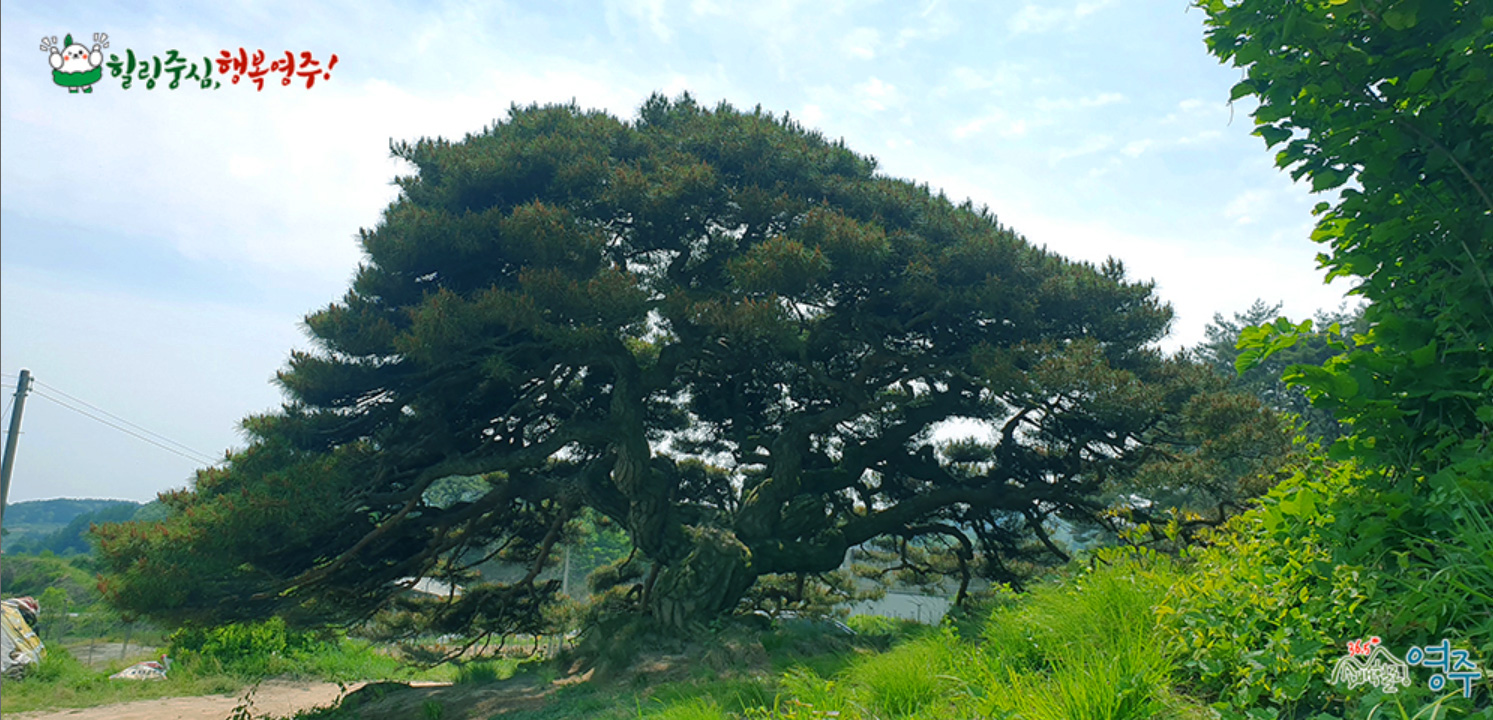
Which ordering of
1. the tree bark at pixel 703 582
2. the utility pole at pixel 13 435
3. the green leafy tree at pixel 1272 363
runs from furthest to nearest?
the green leafy tree at pixel 1272 363 → the utility pole at pixel 13 435 → the tree bark at pixel 703 582

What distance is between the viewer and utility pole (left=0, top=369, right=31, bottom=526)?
34.8ft

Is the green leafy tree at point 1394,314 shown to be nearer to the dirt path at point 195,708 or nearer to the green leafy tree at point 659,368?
the green leafy tree at point 659,368

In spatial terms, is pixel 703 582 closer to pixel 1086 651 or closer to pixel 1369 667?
pixel 1086 651

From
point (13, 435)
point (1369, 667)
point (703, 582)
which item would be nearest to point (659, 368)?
point (703, 582)

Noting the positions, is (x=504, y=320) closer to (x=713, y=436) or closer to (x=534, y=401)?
(x=534, y=401)

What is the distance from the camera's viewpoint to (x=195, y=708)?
41.1ft

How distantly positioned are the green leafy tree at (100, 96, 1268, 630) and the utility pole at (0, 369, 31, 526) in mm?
5944

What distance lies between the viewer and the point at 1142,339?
8.65m

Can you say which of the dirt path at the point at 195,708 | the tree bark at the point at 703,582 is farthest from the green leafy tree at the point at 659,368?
the dirt path at the point at 195,708

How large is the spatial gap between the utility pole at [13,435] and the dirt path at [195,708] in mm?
3894

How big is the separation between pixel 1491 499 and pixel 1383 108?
1.40 metres

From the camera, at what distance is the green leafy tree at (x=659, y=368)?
7.25 metres

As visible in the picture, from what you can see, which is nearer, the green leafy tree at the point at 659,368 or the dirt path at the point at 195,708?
the green leafy tree at the point at 659,368

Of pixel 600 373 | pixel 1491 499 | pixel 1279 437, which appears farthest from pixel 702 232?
pixel 1491 499
